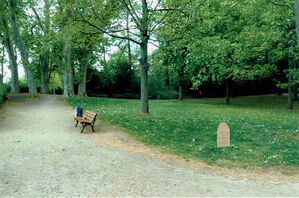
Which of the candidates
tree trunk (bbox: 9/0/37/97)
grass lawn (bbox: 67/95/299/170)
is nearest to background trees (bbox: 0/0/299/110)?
tree trunk (bbox: 9/0/37/97)

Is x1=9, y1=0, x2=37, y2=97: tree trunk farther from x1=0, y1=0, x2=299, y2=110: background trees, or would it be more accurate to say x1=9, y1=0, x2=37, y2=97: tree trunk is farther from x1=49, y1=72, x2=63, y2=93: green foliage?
x1=49, y1=72, x2=63, y2=93: green foliage

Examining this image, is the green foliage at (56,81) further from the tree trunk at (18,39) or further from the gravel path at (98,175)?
the gravel path at (98,175)

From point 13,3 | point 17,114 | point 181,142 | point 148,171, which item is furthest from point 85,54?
point 148,171

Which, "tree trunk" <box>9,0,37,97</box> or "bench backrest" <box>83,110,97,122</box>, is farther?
"tree trunk" <box>9,0,37,97</box>

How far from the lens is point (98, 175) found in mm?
5797

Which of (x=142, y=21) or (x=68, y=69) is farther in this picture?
(x=68, y=69)

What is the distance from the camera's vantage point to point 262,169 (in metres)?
6.45

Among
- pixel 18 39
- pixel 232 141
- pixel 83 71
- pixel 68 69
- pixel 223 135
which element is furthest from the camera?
pixel 83 71

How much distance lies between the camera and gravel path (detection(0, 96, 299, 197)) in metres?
4.98

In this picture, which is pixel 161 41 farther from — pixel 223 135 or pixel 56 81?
pixel 56 81

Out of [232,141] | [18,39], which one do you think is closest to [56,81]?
[18,39]

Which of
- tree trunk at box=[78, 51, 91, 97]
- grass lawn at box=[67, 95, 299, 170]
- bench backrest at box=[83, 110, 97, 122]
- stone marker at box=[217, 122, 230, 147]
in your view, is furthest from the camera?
tree trunk at box=[78, 51, 91, 97]

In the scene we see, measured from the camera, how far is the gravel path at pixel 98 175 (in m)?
4.98

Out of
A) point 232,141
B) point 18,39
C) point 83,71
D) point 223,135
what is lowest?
point 232,141
